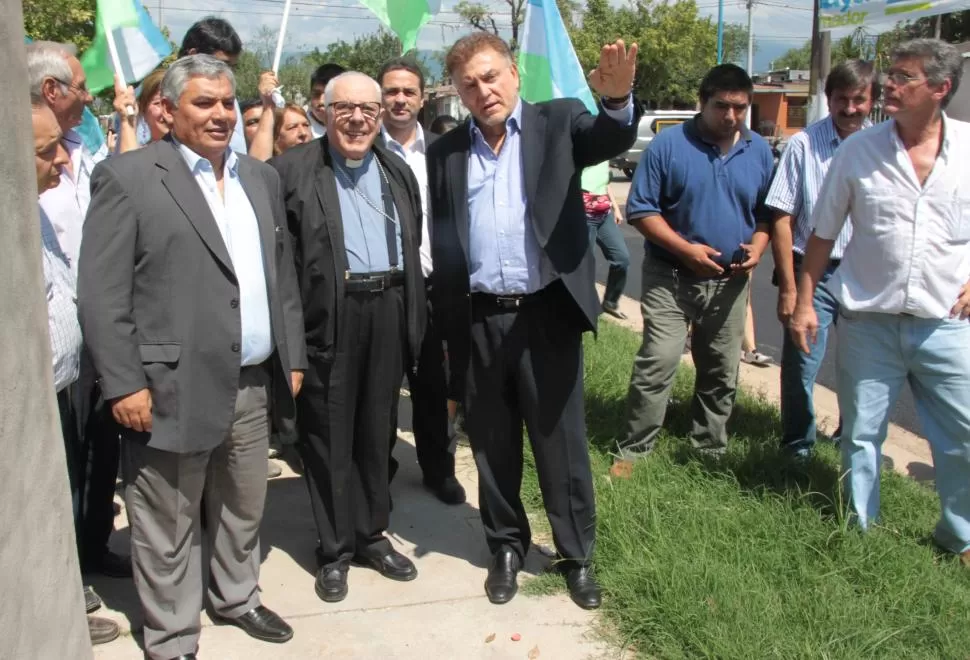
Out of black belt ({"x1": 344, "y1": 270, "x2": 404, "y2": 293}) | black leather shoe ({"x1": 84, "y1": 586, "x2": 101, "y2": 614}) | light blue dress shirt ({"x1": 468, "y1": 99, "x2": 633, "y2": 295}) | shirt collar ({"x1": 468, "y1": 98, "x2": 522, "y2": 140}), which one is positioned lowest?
black leather shoe ({"x1": 84, "y1": 586, "x2": 101, "y2": 614})

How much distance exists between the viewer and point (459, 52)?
352 centimetres

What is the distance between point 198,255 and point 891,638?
2641 millimetres

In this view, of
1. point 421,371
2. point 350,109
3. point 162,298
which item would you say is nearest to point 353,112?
point 350,109

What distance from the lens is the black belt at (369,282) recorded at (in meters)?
3.78

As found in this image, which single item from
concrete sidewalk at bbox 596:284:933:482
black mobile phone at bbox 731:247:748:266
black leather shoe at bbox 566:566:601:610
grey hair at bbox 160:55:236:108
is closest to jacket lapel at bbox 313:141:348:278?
grey hair at bbox 160:55:236:108

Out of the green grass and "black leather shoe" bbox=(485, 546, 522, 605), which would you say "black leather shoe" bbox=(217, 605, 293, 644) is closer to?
"black leather shoe" bbox=(485, 546, 522, 605)

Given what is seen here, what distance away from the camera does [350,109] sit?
12.3ft

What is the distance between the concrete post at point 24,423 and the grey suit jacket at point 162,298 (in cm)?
104

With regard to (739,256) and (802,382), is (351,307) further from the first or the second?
(802,382)

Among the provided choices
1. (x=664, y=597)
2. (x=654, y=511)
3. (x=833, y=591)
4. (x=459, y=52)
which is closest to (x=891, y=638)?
(x=833, y=591)

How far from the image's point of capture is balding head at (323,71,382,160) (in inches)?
147

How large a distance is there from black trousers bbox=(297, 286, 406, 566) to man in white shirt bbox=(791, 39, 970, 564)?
73.2 inches

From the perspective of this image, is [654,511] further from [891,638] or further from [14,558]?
[14,558]

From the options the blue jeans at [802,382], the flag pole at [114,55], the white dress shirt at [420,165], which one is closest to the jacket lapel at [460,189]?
the white dress shirt at [420,165]
